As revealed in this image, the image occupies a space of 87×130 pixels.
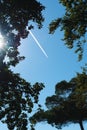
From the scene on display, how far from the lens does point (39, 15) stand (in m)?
26.8

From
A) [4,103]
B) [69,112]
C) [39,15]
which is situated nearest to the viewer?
[4,103]

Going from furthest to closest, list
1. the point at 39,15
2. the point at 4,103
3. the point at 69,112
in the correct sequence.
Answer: the point at 69,112 → the point at 39,15 → the point at 4,103

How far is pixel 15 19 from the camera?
2609 centimetres

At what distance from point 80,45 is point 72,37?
870 millimetres

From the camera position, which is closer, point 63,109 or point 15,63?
point 15,63

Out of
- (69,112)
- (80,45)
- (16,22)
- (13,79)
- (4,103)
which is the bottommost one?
(4,103)

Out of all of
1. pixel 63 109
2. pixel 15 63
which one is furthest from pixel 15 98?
pixel 63 109

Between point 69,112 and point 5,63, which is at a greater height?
point 69,112

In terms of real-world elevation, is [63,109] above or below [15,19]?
above

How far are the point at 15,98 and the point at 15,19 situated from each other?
19.5ft

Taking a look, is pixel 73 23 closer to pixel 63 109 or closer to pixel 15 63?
pixel 15 63

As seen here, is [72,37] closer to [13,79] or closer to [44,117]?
[13,79]

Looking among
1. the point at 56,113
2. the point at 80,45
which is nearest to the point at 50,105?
the point at 56,113

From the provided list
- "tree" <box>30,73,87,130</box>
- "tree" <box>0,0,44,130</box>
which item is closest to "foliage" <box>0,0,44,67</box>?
"tree" <box>0,0,44,130</box>
